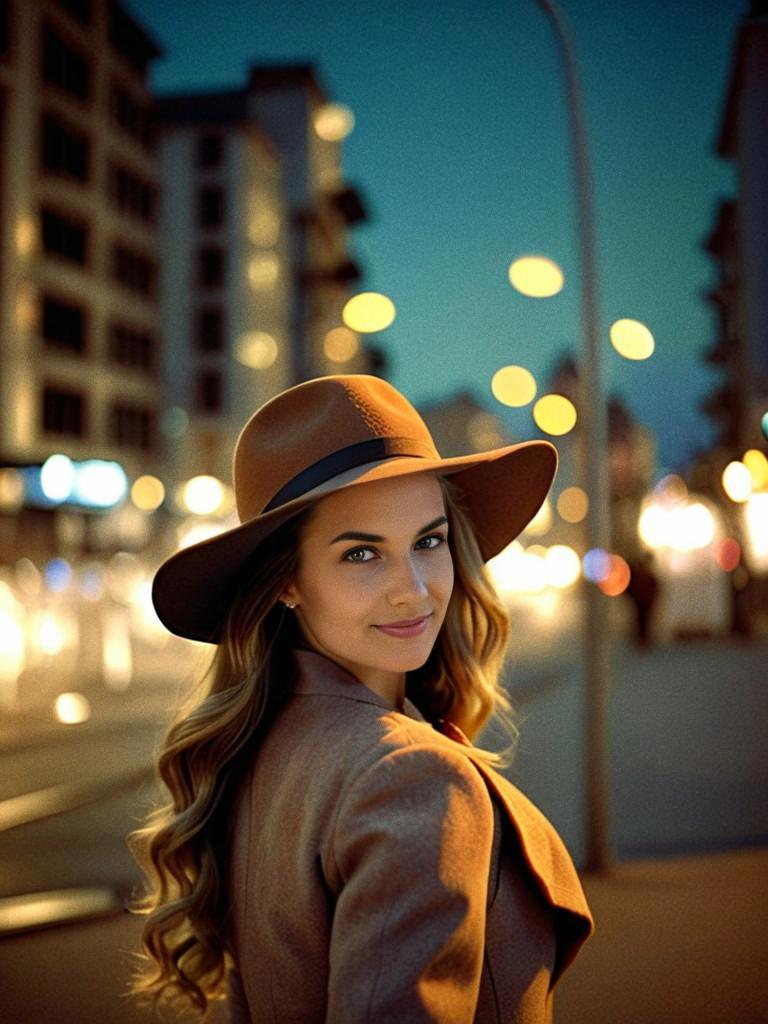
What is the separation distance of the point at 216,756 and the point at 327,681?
0.30m

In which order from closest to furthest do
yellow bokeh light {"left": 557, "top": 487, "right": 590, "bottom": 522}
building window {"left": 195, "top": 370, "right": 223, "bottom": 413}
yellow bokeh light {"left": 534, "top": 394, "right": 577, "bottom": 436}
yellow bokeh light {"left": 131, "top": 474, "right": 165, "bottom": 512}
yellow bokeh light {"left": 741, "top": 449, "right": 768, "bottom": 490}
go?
yellow bokeh light {"left": 741, "top": 449, "right": 768, "bottom": 490}
yellow bokeh light {"left": 534, "top": 394, "right": 577, "bottom": 436}
yellow bokeh light {"left": 131, "top": 474, "right": 165, "bottom": 512}
building window {"left": 195, "top": 370, "right": 223, "bottom": 413}
yellow bokeh light {"left": 557, "top": 487, "right": 590, "bottom": 522}

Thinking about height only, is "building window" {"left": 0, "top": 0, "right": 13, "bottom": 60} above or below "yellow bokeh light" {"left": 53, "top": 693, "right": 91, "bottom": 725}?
A: above

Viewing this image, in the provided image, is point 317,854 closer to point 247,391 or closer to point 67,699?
point 67,699

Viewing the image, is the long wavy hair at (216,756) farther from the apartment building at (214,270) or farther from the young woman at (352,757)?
the apartment building at (214,270)

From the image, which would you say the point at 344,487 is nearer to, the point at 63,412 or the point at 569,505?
the point at 63,412

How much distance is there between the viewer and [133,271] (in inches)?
1874

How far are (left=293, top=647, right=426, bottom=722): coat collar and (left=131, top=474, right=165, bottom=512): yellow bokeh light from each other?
46.1 metres

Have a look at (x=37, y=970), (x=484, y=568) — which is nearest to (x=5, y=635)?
(x=37, y=970)

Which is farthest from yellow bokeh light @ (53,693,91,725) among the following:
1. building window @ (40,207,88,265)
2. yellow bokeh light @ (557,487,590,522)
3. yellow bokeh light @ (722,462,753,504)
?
yellow bokeh light @ (557,487,590,522)

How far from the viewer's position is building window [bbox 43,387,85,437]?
41375 mm

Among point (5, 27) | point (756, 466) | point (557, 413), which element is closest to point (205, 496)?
point (5, 27)

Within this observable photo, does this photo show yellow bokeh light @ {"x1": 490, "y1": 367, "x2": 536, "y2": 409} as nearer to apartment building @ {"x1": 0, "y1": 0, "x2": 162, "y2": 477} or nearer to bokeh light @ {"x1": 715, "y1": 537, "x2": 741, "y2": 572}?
bokeh light @ {"x1": 715, "y1": 537, "x2": 741, "y2": 572}

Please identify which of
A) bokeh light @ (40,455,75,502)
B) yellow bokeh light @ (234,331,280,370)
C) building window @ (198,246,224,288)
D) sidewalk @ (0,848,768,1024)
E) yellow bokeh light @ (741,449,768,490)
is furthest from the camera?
building window @ (198,246,224,288)

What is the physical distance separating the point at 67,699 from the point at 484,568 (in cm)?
1145
